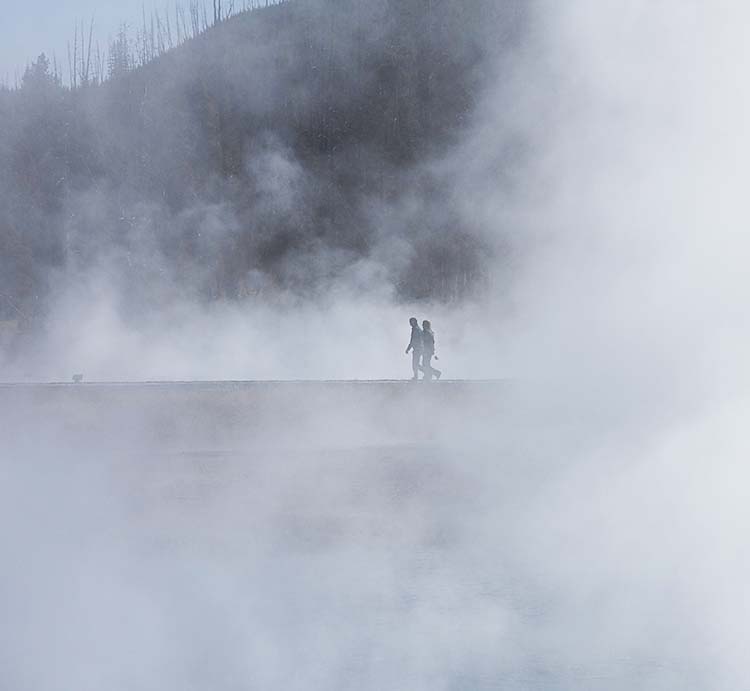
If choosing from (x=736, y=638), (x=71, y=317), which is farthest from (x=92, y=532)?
(x=71, y=317)

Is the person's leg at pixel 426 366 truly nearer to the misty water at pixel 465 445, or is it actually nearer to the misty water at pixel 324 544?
the misty water at pixel 465 445

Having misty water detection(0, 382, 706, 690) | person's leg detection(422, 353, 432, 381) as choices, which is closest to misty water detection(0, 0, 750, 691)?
misty water detection(0, 382, 706, 690)

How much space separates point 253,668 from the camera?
8164 mm

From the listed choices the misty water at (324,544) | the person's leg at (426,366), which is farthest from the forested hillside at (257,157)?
the misty water at (324,544)

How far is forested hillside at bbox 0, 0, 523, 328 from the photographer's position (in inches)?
1299

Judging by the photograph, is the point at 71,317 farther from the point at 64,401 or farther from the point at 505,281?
the point at 64,401

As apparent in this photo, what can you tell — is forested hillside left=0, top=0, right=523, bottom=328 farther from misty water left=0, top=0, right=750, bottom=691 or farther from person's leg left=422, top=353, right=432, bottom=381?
person's leg left=422, top=353, right=432, bottom=381

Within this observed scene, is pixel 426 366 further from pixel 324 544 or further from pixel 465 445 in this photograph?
pixel 324 544

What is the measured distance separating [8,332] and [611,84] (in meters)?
17.0

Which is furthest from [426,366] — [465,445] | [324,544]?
[324,544]

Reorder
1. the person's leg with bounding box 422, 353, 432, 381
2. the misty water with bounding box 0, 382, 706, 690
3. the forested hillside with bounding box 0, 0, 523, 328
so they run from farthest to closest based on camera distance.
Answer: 1. the forested hillside with bounding box 0, 0, 523, 328
2. the person's leg with bounding box 422, 353, 432, 381
3. the misty water with bounding box 0, 382, 706, 690

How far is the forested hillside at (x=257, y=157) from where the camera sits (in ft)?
108

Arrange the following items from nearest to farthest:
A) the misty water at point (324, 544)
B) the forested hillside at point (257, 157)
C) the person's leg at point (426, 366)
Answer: the misty water at point (324, 544)
the person's leg at point (426, 366)
the forested hillside at point (257, 157)

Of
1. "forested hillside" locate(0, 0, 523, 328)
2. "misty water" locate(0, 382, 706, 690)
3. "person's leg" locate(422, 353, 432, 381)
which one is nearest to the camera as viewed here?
"misty water" locate(0, 382, 706, 690)
